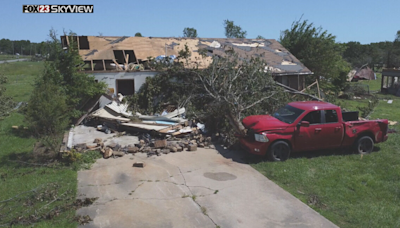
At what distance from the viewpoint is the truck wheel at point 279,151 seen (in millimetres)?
9656

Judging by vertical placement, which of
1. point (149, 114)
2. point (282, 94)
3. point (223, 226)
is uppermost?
point (282, 94)

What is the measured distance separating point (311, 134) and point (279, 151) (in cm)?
111

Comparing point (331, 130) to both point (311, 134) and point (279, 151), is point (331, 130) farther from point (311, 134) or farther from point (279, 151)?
point (279, 151)

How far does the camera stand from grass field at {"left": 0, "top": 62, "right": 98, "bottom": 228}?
20.1 feet

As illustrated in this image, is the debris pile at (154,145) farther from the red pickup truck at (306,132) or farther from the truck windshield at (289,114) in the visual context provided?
the truck windshield at (289,114)

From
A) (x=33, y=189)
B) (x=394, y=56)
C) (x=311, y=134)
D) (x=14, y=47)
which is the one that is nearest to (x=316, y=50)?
(x=311, y=134)

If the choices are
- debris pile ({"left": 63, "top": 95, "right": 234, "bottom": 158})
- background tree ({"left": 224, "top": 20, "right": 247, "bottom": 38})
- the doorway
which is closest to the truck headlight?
debris pile ({"left": 63, "top": 95, "right": 234, "bottom": 158})

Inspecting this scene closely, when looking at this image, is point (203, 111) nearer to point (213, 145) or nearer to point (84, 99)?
point (213, 145)

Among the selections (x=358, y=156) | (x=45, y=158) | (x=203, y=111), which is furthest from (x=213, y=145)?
(x=45, y=158)

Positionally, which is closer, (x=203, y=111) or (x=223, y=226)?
(x=223, y=226)

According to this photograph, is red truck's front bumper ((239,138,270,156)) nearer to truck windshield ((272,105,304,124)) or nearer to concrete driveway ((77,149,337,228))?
concrete driveway ((77,149,337,228))

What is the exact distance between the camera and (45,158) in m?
9.82

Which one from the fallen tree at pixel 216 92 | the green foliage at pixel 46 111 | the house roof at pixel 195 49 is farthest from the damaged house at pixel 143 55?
the green foliage at pixel 46 111

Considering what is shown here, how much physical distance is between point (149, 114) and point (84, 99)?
9.15 ft
